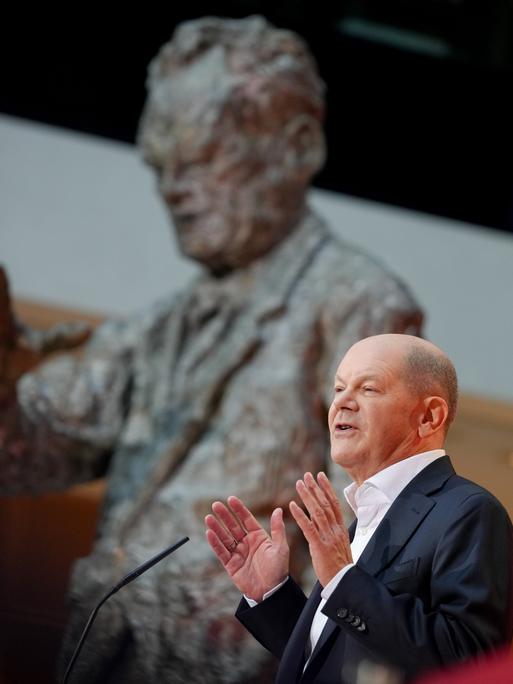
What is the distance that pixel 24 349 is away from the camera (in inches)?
114

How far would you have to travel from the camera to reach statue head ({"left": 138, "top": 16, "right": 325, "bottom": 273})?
11.7 feet

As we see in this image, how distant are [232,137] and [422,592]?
2470 millimetres

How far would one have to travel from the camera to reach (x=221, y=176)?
141 inches

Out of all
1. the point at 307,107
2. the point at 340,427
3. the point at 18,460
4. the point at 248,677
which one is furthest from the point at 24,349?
the point at 340,427

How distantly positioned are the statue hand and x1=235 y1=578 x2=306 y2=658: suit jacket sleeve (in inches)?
0.4

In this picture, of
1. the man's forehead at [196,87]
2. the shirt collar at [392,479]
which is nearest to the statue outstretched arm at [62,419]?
the man's forehead at [196,87]

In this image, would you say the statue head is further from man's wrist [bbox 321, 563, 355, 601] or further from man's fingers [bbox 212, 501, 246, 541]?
man's wrist [bbox 321, 563, 355, 601]

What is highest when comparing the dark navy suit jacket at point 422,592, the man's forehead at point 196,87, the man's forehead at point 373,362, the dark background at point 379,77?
the man's forehead at point 373,362

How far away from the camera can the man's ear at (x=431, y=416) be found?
4.27ft

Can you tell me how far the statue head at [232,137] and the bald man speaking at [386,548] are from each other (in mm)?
2244

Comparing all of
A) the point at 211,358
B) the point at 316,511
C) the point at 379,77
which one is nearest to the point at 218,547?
the point at 316,511

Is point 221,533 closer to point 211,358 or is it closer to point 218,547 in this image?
point 218,547

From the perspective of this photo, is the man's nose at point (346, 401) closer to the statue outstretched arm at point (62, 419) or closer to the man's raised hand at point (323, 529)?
the man's raised hand at point (323, 529)

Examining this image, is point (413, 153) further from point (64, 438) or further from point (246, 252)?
point (64, 438)
